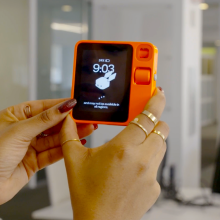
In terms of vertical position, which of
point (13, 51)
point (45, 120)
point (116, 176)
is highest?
point (13, 51)

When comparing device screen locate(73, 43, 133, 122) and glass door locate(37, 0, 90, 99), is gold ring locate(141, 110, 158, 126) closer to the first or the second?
Answer: device screen locate(73, 43, 133, 122)

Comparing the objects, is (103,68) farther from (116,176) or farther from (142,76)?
(116,176)

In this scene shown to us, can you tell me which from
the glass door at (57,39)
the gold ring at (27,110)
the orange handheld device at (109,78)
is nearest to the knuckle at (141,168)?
the orange handheld device at (109,78)

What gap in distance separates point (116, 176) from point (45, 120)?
0.83 ft

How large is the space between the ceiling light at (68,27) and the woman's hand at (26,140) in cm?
→ 373

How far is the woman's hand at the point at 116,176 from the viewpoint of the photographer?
71cm

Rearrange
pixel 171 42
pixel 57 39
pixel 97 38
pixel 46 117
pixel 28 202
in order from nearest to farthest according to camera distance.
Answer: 1. pixel 46 117
2. pixel 171 42
3. pixel 97 38
4. pixel 28 202
5. pixel 57 39

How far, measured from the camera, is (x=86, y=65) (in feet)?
3.24

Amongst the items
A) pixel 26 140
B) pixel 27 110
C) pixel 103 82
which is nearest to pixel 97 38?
pixel 27 110

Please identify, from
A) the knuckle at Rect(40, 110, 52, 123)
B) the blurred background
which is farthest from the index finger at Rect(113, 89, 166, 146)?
the blurred background

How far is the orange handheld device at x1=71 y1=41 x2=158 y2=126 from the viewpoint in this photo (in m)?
0.96

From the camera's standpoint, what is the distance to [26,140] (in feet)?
2.98

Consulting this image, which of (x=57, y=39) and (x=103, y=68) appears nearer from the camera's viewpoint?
(x=103, y=68)

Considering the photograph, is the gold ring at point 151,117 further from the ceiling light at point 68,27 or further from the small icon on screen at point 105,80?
the ceiling light at point 68,27
